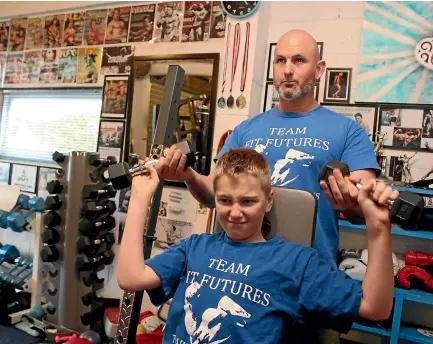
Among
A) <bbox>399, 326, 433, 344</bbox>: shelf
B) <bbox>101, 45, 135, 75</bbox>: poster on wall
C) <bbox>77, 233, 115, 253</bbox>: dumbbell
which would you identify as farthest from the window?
<bbox>399, 326, 433, 344</bbox>: shelf

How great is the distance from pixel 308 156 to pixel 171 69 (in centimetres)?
75

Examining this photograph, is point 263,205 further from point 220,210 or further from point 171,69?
point 171,69

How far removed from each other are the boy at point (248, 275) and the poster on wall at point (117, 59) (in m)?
2.36

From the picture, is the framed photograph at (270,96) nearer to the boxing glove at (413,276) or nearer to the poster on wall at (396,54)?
the poster on wall at (396,54)

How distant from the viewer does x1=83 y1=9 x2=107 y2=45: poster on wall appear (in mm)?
3455

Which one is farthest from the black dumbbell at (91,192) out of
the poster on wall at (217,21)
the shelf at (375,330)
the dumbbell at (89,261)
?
the shelf at (375,330)

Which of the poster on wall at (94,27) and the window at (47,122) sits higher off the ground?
the poster on wall at (94,27)

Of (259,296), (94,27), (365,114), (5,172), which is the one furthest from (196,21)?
(259,296)

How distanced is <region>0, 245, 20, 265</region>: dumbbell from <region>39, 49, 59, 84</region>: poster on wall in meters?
1.57

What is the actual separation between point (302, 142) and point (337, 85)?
145 cm

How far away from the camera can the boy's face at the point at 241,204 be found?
111 cm

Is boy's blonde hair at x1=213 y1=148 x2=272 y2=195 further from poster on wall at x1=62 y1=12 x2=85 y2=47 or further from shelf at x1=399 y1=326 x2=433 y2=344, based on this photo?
poster on wall at x1=62 y1=12 x2=85 y2=47

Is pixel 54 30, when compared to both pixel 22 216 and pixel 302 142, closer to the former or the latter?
pixel 22 216

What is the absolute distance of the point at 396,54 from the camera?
246 cm
